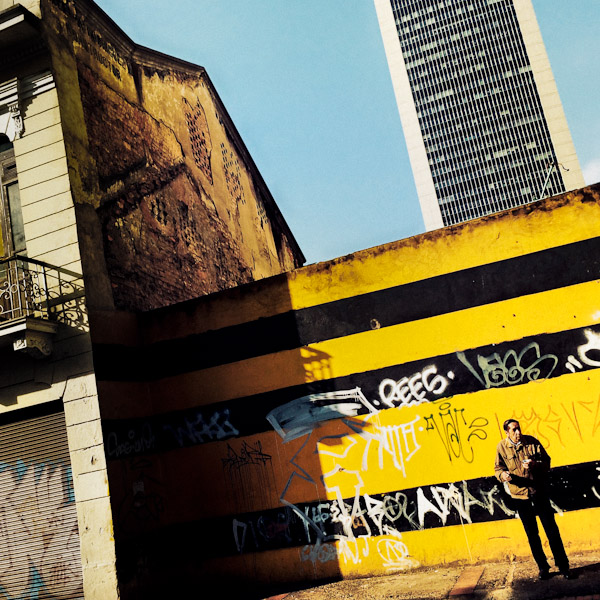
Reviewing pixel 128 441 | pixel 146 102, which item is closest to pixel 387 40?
pixel 146 102

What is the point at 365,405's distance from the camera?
677 cm

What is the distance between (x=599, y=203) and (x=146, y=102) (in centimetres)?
836

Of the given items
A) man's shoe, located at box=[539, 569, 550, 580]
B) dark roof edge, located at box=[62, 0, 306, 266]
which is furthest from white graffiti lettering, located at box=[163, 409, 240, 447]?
dark roof edge, located at box=[62, 0, 306, 266]

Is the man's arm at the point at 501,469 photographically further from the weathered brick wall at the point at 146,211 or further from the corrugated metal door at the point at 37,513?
the weathered brick wall at the point at 146,211

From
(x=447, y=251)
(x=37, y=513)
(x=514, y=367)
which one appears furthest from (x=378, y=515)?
(x=37, y=513)

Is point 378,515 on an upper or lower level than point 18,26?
lower

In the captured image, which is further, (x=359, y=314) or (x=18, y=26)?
(x=18, y=26)

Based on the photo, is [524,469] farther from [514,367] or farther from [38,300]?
[38,300]

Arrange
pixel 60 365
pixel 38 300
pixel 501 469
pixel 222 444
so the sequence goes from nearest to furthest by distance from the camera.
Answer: pixel 501 469, pixel 60 365, pixel 38 300, pixel 222 444

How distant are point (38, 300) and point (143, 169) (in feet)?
11.7

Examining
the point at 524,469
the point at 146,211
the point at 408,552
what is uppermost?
the point at 146,211

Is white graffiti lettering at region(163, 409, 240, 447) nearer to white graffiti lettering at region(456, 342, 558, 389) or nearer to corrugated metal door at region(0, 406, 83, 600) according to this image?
corrugated metal door at region(0, 406, 83, 600)

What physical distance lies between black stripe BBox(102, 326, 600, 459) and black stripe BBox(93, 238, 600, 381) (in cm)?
57

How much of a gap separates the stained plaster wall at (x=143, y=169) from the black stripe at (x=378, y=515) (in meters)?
3.45
